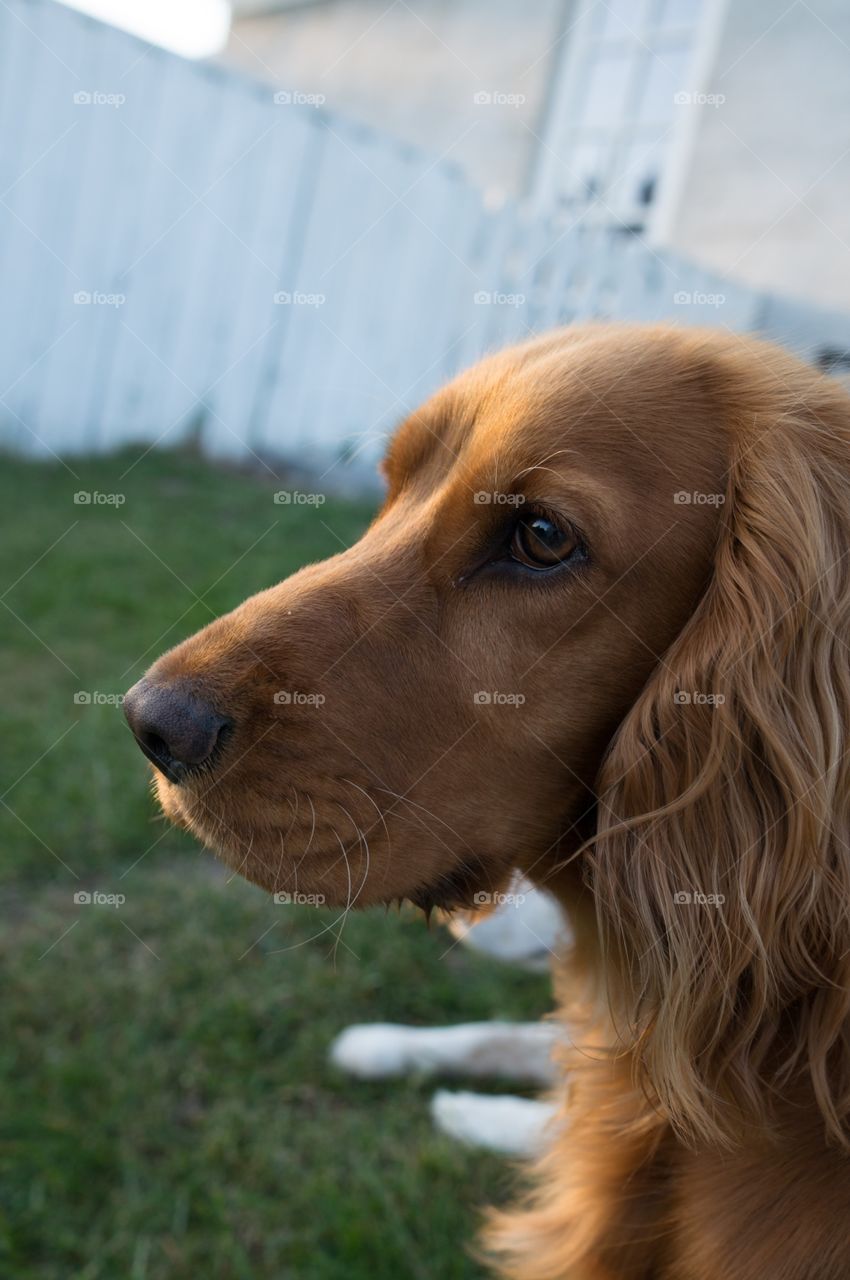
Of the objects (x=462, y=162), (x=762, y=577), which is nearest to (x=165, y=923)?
(x=762, y=577)

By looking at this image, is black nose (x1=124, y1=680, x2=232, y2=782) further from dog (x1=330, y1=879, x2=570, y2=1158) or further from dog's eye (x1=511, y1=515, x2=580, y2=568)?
dog (x1=330, y1=879, x2=570, y2=1158)

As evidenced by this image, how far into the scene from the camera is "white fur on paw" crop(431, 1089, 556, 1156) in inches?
113

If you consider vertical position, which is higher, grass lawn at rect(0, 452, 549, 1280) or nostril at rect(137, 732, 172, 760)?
nostril at rect(137, 732, 172, 760)

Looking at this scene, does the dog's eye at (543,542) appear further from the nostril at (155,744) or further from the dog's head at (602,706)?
the nostril at (155,744)

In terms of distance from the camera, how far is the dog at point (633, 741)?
5.65 ft

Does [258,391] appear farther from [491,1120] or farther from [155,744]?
[155,744]

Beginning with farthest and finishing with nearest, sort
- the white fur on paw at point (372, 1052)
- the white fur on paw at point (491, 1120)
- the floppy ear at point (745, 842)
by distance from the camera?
the white fur on paw at point (372, 1052) < the white fur on paw at point (491, 1120) < the floppy ear at point (745, 842)

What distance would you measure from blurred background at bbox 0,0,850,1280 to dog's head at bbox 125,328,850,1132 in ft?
2.42

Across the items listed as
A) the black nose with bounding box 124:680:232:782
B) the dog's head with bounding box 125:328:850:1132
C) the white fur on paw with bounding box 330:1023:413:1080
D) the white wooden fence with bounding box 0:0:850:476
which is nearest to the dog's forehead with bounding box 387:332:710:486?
the dog's head with bounding box 125:328:850:1132

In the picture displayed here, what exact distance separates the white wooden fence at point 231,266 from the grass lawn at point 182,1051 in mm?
4112

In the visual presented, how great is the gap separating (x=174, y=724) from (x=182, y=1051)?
1.74 meters

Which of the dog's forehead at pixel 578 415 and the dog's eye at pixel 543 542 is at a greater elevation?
the dog's forehead at pixel 578 415

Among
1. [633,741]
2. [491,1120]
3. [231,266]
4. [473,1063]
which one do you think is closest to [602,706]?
[633,741]

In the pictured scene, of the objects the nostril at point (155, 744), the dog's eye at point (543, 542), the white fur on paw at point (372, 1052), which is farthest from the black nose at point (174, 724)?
the white fur on paw at point (372, 1052)
